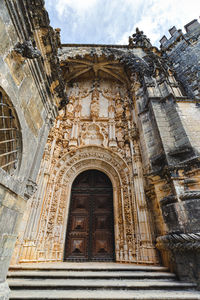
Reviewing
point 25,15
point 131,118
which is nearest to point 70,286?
point 25,15

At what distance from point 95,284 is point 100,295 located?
13.6 inches

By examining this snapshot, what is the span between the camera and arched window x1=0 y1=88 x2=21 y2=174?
2.41 meters

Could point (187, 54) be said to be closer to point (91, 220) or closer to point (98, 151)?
point (98, 151)

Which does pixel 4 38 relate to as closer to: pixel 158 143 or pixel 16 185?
pixel 16 185

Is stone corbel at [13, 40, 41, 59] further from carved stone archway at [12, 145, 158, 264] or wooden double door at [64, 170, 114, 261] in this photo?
wooden double door at [64, 170, 114, 261]

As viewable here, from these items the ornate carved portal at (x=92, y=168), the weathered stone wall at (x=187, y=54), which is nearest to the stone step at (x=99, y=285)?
the ornate carved portal at (x=92, y=168)

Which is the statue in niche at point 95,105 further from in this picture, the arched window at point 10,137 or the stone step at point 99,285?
the stone step at point 99,285

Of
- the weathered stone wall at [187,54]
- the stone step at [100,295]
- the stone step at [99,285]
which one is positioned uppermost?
the weathered stone wall at [187,54]

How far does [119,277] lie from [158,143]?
12.0 feet

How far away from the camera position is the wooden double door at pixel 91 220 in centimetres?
496

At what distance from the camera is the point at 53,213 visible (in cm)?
514

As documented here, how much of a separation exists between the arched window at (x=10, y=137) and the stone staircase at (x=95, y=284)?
2.05 meters

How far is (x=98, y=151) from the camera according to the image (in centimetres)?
643

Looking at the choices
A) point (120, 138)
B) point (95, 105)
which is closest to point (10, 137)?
point (120, 138)
